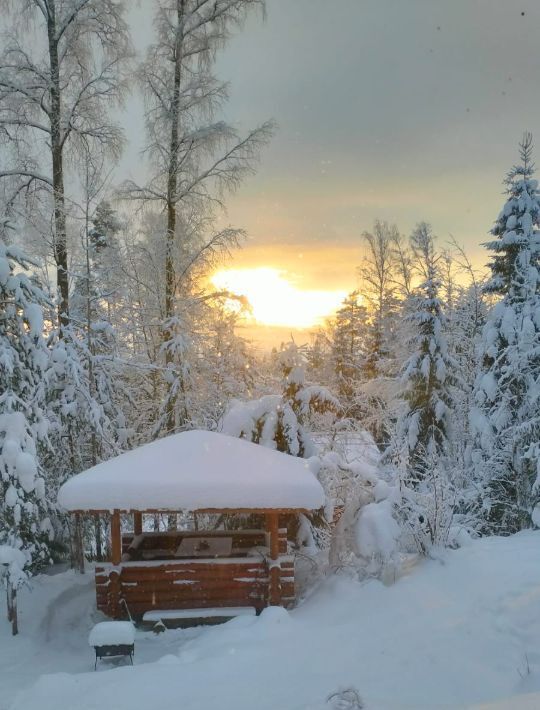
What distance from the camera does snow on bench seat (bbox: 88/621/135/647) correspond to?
7543 millimetres

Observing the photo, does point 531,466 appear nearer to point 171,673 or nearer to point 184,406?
point 184,406

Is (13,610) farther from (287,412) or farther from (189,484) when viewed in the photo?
(287,412)

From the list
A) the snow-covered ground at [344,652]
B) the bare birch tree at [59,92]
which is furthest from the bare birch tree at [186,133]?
the snow-covered ground at [344,652]

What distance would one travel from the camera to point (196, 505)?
8.78 metres

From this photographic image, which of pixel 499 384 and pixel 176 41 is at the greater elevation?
pixel 176 41

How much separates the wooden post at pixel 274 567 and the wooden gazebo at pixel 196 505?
0.02m

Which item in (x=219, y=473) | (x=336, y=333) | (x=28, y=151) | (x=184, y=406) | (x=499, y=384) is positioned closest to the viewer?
(x=219, y=473)

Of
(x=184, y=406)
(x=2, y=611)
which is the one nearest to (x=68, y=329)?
(x=184, y=406)

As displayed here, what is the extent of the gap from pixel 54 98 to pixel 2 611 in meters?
11.8

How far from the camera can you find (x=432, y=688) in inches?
221

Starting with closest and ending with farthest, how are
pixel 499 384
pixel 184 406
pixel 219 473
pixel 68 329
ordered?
pixel 219 473 → pixel 68 329 → pixel 184 406 → pixel 499 384

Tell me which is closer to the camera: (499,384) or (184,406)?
(184,406)

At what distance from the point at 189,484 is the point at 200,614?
249 centimetres

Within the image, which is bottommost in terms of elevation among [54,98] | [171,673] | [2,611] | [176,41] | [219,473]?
[2,611]
